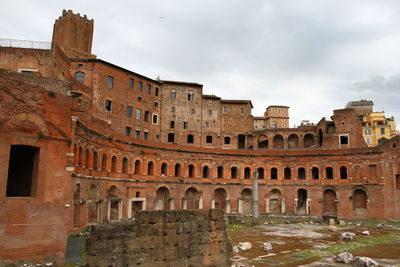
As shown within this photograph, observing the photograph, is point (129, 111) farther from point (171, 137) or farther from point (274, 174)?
point (274, 174)

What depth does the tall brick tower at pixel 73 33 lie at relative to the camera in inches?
1670

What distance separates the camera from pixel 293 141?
5472 cm

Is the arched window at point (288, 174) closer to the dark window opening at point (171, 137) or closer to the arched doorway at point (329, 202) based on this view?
the arched doorway at point (329, 202)

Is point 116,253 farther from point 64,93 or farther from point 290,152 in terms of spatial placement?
point 290,152

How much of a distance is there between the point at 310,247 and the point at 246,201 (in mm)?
25129

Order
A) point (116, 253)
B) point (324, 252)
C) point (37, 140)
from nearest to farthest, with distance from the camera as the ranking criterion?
point (116, 253), point (37, 140), point (324, 252)

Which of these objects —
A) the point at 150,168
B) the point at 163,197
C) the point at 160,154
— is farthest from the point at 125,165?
the point at 163,197

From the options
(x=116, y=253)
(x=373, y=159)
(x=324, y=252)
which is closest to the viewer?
(x=116, y=253)

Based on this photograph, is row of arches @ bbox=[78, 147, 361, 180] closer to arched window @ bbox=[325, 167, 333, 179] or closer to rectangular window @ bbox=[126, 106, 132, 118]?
arched window @ bbox=[325, 167, 333, 179]

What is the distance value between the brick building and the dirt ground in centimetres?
1067

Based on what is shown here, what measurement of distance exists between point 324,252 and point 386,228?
1701cm

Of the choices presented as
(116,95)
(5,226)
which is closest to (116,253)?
(5,226)

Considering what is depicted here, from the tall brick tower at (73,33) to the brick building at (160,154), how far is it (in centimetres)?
14

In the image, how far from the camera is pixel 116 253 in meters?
11.8
